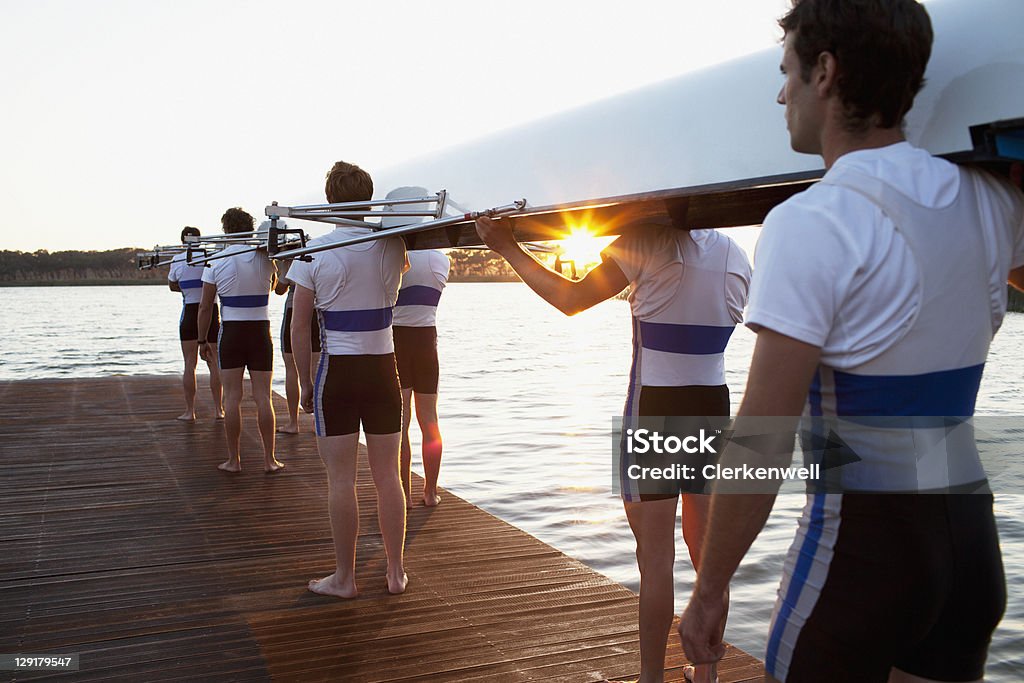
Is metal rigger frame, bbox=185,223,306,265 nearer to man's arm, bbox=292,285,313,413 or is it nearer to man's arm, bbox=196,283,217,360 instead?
man's arm, bbox=292,285,313,413

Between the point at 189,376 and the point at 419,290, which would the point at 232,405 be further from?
the point at 189,376

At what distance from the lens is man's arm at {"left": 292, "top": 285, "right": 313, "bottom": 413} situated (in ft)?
13.2

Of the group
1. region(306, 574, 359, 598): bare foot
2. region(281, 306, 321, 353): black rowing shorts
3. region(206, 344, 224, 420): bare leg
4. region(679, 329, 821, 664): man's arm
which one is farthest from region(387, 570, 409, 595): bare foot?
region(206, 344, 224, 420): bare leg

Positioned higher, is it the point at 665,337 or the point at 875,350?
the point at 875,350

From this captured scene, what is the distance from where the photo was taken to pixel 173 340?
3391cm

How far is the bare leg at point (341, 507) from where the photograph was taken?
4.05m

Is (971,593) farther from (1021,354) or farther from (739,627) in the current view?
(1021,354)

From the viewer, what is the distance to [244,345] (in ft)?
22.2

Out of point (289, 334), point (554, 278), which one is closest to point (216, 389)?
point (289, 334)

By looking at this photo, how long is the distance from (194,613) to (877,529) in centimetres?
342

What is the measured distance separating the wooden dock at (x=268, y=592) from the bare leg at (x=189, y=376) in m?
2.16

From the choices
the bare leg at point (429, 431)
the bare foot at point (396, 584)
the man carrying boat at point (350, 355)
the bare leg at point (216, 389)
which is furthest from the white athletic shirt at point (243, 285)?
the bare foot at point (396, 584)

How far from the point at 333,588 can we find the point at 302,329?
126cm

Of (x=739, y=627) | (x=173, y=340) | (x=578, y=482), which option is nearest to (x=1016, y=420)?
(x=578, y=482)
